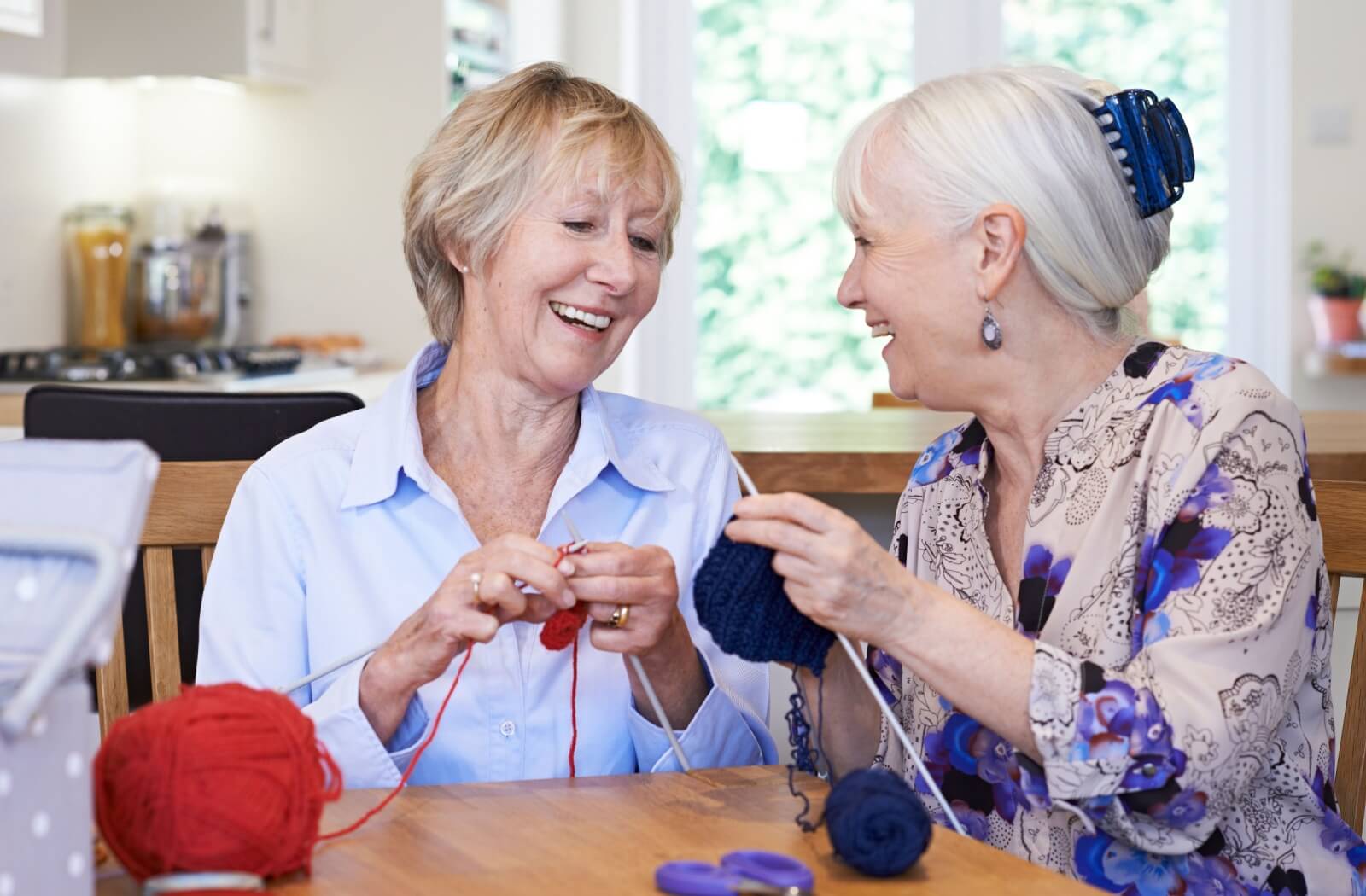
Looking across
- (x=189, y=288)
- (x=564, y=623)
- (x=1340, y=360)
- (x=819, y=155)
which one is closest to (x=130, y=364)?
(x=189, y=288)

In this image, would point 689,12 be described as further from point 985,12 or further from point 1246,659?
point 1246,659

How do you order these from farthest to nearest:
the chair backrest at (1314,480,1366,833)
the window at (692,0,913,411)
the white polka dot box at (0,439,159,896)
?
the window at (692,0,913,411) < the chair backrest at (1314,480,1366,833) < the white polka dot box at (0,439,159,896)

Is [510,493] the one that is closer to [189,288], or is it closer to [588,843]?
[588,843]

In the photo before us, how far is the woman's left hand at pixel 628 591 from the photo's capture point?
1.25 m

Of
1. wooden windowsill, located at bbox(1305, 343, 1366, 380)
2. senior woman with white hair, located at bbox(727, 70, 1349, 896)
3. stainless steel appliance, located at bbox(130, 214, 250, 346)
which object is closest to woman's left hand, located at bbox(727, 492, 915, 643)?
senior woman with white hair, located at bbox(727, 70, 1349, 896)

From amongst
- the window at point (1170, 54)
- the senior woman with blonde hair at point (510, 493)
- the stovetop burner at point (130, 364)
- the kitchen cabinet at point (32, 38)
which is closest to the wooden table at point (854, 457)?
the senior woman with blonde hair at point (510, 493)

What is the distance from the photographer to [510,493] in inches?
62.1

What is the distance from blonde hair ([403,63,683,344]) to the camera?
152cm

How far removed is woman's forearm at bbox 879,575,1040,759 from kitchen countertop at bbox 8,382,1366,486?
2.79 feet

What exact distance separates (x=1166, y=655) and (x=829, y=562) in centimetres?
27

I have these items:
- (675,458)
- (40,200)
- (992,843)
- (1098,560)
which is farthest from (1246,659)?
(40,200)

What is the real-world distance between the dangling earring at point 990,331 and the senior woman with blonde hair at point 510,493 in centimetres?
34

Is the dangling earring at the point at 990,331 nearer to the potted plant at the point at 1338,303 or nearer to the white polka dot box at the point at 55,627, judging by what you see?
the white polka dot box at the point at 55,627

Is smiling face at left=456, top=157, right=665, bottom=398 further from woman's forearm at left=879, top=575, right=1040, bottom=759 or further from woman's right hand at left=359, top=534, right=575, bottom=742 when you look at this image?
woman's forearm at left=879, top=575, right=1040, bottom=759
